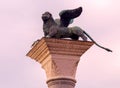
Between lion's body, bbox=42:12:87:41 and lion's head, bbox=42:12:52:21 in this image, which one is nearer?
lion's body, bbox=42:12:87:41

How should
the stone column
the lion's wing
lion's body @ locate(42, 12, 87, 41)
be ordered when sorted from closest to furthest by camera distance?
the stone column, lion's body @ locate(42, 12, 87, 41), the lion's wing

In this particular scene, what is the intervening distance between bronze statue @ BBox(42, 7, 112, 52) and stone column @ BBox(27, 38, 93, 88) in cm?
48

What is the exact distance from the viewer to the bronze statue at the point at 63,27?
14008mm

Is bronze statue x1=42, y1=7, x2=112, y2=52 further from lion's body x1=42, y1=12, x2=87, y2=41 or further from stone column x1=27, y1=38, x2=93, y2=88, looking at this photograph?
stone column x1=27, y1=38, x2=93, y2=88

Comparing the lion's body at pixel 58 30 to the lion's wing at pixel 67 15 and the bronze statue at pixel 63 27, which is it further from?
the lion's wing at pixel 67 15

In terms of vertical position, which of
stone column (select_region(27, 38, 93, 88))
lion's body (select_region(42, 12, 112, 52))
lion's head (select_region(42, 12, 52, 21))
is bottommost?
stone column (select_region(27, 38, 93, 88))

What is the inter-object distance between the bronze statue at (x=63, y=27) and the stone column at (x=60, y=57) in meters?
0.48

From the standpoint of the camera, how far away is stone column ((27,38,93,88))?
13.4 m

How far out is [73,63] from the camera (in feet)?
44.9

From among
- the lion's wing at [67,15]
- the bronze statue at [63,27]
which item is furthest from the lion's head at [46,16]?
the lion's wing at [67,15]

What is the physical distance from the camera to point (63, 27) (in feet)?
47.2

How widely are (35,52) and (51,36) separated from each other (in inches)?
23.3

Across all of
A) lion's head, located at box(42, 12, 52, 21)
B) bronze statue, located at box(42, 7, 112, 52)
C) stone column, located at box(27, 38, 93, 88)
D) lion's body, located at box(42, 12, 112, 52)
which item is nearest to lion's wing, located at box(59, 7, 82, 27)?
bronze statue, located at box(42, 7, 112, 52)

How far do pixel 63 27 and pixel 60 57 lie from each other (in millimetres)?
1140
